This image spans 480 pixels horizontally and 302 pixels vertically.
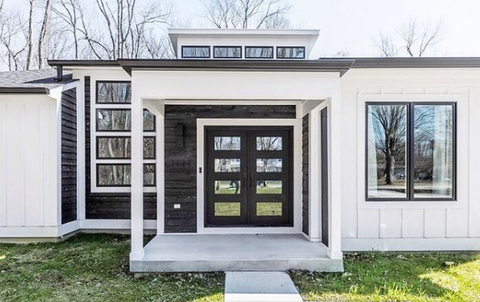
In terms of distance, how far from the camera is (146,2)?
655 inches

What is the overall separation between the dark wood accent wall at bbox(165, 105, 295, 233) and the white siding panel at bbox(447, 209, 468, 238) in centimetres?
310

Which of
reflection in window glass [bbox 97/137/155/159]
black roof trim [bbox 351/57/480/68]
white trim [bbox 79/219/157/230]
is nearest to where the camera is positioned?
black roof trim [bbox 351/57/480/68]

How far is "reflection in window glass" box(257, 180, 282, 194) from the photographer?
6539 millimetres

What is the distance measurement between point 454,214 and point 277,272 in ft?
10.4

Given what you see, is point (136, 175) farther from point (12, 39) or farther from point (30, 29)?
point (12, 39)

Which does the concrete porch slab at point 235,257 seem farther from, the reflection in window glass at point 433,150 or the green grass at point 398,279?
the reflection in window glass at point 433,150

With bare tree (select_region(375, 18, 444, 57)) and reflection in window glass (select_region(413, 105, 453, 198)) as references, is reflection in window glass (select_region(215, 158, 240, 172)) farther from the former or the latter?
bare tree (select_region(375, 18, 444, 57))

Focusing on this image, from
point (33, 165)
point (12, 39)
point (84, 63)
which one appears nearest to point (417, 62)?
point (84, 63)

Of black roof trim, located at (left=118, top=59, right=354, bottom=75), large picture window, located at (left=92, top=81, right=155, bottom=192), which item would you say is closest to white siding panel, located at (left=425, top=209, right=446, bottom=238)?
black roof trim, located at (left=118, top=59, right=354, bottom=75)

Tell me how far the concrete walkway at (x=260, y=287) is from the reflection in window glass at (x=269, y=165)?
240 cm

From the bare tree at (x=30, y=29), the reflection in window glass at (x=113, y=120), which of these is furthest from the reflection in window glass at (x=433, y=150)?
the bare tree at (x=30, y=29)

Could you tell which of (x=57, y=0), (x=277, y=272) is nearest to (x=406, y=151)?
(x=277, y=272)

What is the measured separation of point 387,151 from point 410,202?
89cm

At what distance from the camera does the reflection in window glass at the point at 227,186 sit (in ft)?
21.4
